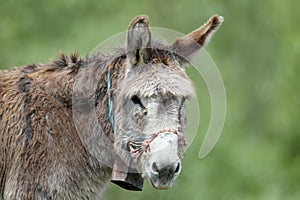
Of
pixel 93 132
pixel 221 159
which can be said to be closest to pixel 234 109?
pixel 221 159

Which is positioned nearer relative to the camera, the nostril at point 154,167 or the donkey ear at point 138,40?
the nostril at point 154,167

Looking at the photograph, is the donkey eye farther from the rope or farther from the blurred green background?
the blurred green background

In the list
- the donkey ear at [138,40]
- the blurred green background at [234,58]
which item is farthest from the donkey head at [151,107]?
the blurred green background at [234,58]

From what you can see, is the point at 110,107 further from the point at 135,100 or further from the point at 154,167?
the point at 154,167

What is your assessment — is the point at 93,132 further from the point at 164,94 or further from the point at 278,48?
the point at 278,48

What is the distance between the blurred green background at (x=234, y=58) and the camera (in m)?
18.4

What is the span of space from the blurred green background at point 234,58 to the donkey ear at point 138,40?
8232mm

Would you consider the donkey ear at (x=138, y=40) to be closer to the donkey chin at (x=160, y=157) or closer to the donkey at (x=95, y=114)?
the donkey at (x=95, y=114)

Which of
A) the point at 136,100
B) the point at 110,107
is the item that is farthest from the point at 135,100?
the point at 110,107

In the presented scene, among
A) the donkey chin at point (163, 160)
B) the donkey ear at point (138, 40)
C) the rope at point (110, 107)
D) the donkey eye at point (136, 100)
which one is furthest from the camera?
the rope at point (110, 107)

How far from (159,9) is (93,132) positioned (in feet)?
34.1

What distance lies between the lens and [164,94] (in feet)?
28.1

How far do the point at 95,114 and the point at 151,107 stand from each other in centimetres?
75

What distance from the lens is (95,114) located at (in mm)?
9164
